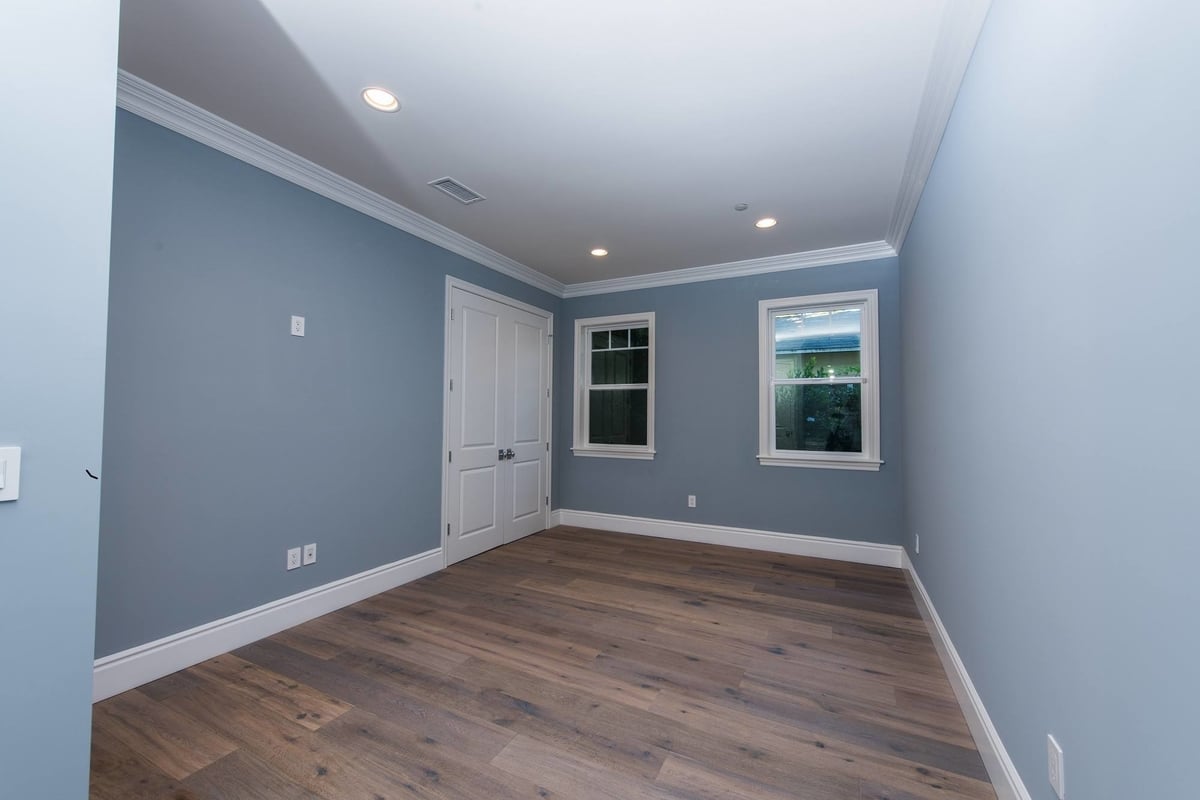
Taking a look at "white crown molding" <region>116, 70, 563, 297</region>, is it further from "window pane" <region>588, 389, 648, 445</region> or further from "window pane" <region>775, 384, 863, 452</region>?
"window pane" <region>775, 384, 863, 452</region>

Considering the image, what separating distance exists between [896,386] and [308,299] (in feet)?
14.3

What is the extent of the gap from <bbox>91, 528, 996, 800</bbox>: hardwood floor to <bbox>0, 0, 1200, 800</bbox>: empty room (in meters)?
0.02

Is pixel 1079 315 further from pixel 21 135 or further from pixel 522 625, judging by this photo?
pixel 522 625

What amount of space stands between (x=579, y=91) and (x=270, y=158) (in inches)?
71.0

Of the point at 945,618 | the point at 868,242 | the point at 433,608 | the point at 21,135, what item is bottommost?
the point at 433,608

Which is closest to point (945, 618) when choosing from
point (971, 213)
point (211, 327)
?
point (971, 213)

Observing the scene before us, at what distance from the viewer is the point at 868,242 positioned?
4008 millimetres

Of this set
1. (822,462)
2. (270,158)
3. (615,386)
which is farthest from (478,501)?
(822,462)

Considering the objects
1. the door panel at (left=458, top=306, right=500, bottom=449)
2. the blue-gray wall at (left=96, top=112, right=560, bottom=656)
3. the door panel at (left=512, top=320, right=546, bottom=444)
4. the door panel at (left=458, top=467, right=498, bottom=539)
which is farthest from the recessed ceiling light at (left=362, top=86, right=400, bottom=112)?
the door panel at (left=458, top=467, right=498, bottom=539)

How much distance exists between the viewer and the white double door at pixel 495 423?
4.00 m

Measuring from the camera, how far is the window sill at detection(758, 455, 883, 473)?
13.4 ft

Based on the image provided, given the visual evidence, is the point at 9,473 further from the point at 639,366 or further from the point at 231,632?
the point at 639,366

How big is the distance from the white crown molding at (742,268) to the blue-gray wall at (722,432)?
64 millimetres

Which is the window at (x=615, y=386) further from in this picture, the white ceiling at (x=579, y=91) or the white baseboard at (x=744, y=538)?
the white ceiling at (x=579, y=91)
